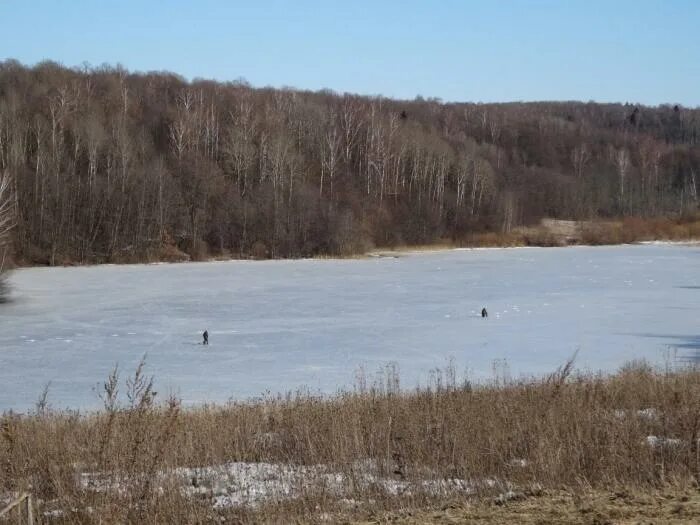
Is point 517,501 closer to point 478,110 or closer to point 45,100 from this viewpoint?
point 45,100

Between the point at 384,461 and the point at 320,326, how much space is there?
12.4m

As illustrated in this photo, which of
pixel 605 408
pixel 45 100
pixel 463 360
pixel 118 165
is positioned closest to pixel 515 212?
pixel 118 165

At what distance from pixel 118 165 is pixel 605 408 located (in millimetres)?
47344

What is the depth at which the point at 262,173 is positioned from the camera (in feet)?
184

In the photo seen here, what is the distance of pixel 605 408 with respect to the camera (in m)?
8.71

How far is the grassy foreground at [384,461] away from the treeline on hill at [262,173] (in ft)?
129

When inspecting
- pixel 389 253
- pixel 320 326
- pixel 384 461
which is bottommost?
pixel 320 326

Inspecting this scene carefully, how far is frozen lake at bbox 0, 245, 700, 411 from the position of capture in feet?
45.0

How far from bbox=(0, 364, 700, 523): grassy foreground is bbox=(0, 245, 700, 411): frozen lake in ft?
12.4

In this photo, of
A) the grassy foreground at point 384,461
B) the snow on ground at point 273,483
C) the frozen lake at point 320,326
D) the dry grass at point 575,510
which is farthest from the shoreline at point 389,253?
the dry grass at point 575,510

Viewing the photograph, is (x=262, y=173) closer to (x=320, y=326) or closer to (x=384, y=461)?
(x=320, y=326)

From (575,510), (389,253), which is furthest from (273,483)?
(389,253)

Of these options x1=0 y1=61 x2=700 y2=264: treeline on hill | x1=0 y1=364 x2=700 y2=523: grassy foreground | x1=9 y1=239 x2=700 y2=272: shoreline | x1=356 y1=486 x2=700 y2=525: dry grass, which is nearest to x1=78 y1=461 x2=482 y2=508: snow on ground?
x1=0 y1=364 x2=700 y2=523: grassy foreground

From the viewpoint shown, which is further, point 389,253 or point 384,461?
point 389,253
